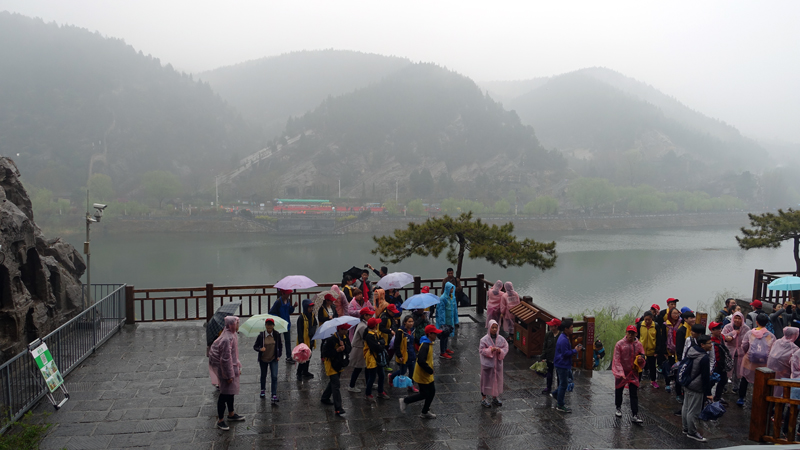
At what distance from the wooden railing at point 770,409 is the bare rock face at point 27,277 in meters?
12.2

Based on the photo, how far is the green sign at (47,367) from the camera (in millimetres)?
6309

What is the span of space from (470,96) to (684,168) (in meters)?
60.5

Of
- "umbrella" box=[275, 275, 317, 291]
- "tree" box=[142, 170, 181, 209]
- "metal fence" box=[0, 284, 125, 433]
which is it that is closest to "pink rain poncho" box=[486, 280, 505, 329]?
"umbrella" box=[275, 275, 317, 291]

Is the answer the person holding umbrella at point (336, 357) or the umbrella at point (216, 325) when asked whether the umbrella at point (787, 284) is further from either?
the umbrella at point (216, 325)

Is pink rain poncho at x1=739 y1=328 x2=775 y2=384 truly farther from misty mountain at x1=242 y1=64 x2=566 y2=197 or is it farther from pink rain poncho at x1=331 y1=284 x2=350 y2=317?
misty mountain at x1=242 y1=64 x2=566 y2=197

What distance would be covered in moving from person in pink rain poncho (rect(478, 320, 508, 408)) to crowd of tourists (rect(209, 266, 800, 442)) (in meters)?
0.01

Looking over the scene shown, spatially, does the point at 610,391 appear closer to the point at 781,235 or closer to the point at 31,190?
the point at 781,235

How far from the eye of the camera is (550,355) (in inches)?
271

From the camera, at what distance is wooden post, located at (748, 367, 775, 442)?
5348mm

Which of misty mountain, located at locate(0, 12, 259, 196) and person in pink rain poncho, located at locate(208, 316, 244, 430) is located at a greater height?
misty mountain, located at locate(0, 12, 259, 196)

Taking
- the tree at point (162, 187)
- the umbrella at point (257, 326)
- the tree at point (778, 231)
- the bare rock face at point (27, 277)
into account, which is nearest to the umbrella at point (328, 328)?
the umbrella at point (257, 326)

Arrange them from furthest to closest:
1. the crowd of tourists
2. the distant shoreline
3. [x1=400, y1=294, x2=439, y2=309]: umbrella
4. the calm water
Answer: the distant shoreline → the calm water → [x1=400, y1=294, x2=439, y2=309]: umbrella → the crowd of tourists

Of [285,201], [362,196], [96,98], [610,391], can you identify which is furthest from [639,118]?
[610,391]

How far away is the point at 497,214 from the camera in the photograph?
78.0m
